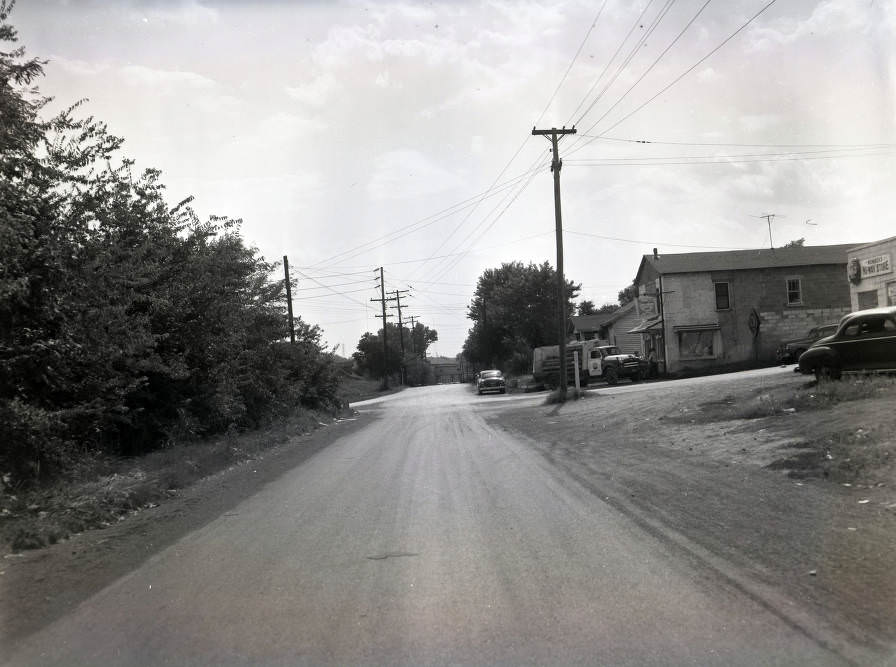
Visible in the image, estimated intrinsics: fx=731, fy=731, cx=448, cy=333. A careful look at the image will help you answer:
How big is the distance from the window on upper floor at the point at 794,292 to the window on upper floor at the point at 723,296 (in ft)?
12.4

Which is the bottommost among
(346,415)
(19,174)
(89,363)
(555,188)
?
(346,415)

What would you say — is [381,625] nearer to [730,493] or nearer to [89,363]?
[730,493]

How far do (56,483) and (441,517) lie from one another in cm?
540

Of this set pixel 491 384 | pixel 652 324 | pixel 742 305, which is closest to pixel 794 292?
pixel 742 305

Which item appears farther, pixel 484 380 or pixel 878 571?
pixel 484 380

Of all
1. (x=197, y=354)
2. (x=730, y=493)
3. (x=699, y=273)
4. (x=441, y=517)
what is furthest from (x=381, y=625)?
(x=699, y=273)

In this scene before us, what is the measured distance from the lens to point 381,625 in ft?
15.7

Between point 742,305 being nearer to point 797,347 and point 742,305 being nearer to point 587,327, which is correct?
point 797,347

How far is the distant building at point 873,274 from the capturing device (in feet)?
88.3

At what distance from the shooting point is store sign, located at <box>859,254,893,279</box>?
88.4 ft

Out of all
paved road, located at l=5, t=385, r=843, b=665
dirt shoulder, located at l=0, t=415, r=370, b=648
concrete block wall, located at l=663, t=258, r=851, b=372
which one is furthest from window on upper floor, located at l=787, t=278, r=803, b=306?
paved road, located at l=5, t=385, r=843, b=665

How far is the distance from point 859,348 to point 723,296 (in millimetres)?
31813

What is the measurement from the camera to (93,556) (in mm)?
7234

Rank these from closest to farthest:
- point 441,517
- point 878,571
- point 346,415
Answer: point 878,571 < point 441,517 < point 346,415
